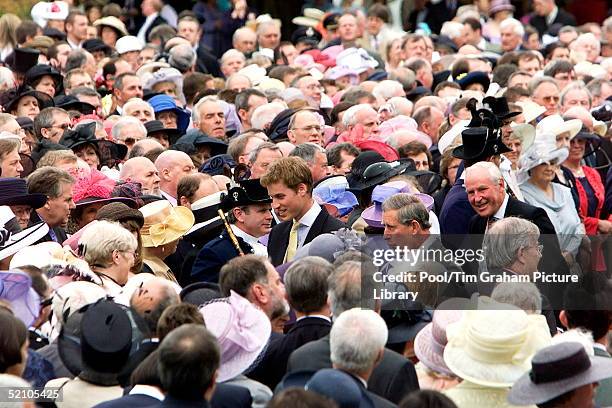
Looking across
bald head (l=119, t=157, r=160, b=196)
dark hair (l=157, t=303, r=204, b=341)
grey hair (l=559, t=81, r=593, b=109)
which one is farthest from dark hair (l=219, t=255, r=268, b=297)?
grey hair (l=559, t=81, r=593, b=109)

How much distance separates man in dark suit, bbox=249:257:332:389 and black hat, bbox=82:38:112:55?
37.0 ft

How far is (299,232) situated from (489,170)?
121cm

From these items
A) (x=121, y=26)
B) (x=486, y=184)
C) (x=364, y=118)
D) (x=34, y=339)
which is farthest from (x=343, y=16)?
(x=34, y=339)

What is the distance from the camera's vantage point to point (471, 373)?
6.16m

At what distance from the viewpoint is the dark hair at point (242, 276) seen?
7070 millimetres

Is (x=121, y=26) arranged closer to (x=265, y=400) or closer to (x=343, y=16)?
(x=343, y=16)

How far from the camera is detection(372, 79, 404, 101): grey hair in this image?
14.7 metres

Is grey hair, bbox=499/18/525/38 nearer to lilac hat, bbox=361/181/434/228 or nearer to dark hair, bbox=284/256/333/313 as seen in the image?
lilac hat, bbox=361/181/434/228

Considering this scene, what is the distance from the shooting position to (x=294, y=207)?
354 inches

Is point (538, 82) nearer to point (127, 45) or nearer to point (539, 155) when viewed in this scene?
point (539, 155)

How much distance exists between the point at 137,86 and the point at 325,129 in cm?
229

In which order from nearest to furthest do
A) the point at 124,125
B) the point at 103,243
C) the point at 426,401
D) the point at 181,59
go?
the point at 426,401, the point at 103,243, the point at 124,125, the point at 181,59

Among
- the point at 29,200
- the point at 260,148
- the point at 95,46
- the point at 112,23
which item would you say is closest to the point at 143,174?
the point at 260,148

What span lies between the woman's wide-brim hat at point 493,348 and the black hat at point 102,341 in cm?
130
